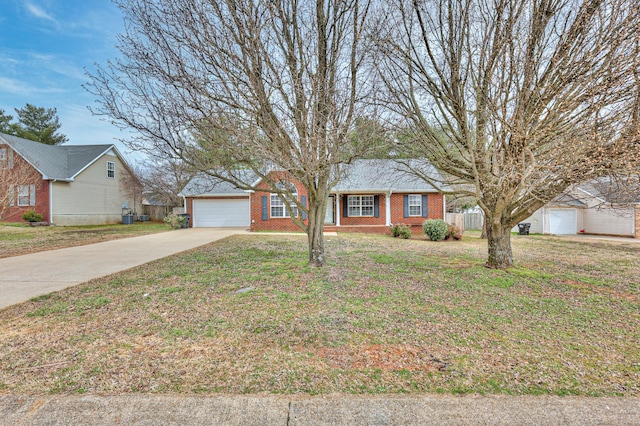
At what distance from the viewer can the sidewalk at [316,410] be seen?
6.84 feet

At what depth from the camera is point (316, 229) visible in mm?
6797

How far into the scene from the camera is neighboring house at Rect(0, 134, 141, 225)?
19.2 metres

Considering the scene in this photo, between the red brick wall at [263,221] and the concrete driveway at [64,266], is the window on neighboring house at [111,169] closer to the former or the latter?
the red brick wall at [263,221]

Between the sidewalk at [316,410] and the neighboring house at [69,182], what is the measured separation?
18701mm

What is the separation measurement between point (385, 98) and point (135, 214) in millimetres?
26198

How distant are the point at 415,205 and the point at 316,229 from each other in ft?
38.6

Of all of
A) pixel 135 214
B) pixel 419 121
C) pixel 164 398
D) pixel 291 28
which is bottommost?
pixel 164 398

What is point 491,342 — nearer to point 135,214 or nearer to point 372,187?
point 372,187

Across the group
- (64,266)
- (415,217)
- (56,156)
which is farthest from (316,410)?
(56,156)

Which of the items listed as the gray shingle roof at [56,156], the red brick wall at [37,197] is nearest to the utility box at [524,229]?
the gray shingle roof at [56,156]

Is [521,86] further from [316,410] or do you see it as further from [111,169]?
[111,169]

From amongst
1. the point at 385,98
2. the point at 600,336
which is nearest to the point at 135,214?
the point at 385,98

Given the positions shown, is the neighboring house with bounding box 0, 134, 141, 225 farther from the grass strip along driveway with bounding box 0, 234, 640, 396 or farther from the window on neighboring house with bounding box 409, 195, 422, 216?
the window on neighboring house with bounding box 409, 195, 422, 216

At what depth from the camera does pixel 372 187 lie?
1677 cm
